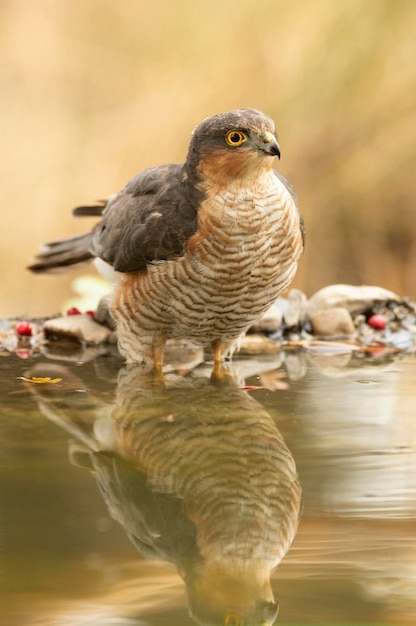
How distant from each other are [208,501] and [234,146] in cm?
165

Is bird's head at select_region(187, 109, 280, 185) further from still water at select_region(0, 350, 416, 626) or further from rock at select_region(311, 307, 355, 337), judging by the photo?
rock at select_region(311, 307, 355, 337)

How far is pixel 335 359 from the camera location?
4.75 m

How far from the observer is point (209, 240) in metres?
3.90

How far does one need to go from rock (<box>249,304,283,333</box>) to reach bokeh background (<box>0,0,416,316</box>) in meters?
1.25

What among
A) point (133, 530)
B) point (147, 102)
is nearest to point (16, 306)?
point (147, 102)

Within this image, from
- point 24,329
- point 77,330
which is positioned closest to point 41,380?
point 77,330

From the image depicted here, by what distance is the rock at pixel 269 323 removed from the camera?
5.33m

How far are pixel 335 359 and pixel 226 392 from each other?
3.19 ft

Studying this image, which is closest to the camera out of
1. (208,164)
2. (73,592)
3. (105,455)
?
(73,592)

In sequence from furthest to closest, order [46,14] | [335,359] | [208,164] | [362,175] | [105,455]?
[46,14]
[362,175]
[335,359]
[208,164]
[105,455]

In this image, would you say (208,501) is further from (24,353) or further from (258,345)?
(258,345)

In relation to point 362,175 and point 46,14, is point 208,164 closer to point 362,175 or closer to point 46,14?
point 362,175

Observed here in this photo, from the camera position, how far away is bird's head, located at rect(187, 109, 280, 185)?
147 inches

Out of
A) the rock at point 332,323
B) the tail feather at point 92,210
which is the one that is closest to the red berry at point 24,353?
the tail feather at point 92,210
